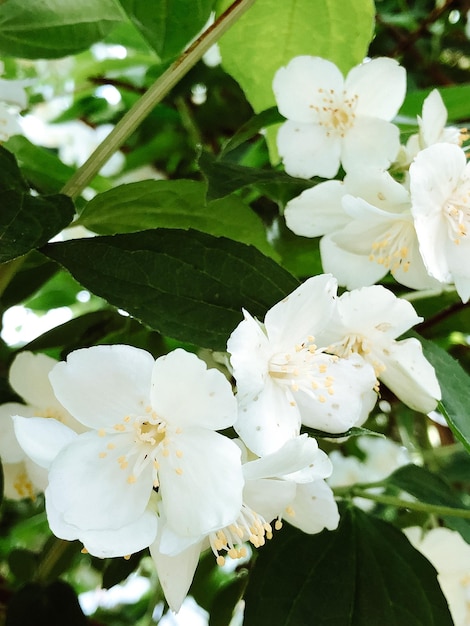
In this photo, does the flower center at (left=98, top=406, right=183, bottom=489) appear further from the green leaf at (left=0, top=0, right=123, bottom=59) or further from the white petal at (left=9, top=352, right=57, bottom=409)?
the green leaf at (left=0, top=0, right=123, bottom=59)

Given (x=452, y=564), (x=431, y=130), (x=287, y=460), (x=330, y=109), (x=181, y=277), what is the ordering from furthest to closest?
(x=452, y=564), (x=330, y=109), (x=431, y=130), (x=181, y=277), (x=287, y=460)

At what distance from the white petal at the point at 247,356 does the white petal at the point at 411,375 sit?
136 millimetres

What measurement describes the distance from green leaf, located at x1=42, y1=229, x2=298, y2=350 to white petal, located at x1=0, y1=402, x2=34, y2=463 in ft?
0.67

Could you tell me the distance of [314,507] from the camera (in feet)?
1.76

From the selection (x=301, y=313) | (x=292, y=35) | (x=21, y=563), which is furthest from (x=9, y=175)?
(x=21, y=563)

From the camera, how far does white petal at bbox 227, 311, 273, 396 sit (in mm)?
450

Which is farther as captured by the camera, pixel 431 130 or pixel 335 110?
pixel 335 110

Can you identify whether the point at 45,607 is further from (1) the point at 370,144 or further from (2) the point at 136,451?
(1) the point at 370,144

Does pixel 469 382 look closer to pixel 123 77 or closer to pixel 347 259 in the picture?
pixel 347 259

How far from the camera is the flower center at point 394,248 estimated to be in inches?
23.7

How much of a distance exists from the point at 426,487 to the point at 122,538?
46 cm

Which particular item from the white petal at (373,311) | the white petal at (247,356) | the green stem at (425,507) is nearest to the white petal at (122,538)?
the white petal at (247,356)

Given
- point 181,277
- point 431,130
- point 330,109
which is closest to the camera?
point 181,277

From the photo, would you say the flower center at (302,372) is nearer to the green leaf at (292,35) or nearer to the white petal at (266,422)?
the white petal at (266,422)
